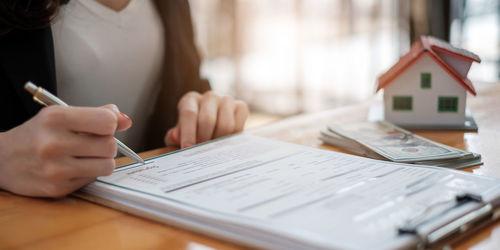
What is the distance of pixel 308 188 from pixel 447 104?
1.81 ft

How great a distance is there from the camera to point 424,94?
3.05 ft

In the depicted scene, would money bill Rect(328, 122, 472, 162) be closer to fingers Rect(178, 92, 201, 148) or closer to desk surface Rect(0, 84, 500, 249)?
desk surface Rect(0, 84, 500, 249)

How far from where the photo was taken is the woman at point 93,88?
1.72 feet

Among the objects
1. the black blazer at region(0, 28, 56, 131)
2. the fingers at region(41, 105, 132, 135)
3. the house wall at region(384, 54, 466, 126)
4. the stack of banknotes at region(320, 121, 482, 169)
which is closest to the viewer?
the fingers at region(41, 105, 132, 135)

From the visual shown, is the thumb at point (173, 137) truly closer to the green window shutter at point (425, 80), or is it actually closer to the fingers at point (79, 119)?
the fingers at point (79, 119)

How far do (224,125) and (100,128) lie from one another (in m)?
0.37

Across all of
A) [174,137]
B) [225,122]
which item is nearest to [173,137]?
[174,137]

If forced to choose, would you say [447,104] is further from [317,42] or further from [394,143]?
[317,42]

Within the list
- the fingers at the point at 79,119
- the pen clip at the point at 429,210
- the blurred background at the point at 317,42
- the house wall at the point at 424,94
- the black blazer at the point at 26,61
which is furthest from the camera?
the blurred background at the point at 317,42

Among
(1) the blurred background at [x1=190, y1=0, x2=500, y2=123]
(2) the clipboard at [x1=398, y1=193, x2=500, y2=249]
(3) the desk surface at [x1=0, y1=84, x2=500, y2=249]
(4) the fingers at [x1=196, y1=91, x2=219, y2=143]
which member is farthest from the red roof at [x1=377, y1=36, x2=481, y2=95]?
(1) the blurred background at [x1=190, y1=0, x2=500, y2=123]

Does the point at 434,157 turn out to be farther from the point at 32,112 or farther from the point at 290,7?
the point at 290,7

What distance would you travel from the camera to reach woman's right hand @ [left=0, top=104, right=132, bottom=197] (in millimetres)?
512

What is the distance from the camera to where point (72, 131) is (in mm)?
522

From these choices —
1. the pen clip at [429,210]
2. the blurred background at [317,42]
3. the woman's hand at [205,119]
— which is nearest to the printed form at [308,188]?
the pen clip at [429,210]
